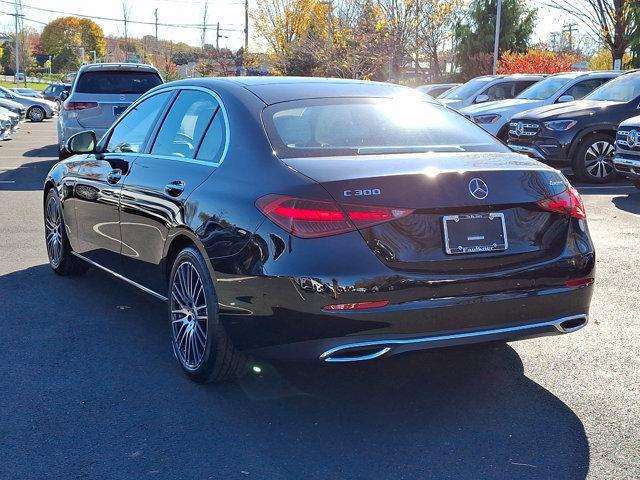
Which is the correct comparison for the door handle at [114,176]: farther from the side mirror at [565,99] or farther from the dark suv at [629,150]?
the side mirror at [565,99]

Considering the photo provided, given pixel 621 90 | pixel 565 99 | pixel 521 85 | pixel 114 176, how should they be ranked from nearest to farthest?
pixel 114 176, pixel 621 90, pixel 565 99, pixel 521 85

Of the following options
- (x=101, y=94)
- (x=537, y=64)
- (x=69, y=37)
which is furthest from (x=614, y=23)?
(x=69, y=37)

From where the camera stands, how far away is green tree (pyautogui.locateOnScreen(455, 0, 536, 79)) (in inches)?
1533

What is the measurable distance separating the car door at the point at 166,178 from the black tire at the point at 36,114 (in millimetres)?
33643

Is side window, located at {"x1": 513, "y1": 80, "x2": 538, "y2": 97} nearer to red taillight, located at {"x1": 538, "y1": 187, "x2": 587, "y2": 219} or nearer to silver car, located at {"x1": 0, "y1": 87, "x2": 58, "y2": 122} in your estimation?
red taillight, located at {"x1": 538, "y1": 187, "x2": 587, "y2": 219}

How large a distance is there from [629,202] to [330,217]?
27.6ft

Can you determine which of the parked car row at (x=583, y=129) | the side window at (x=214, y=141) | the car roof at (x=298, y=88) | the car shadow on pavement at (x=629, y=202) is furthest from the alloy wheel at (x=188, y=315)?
the parked car row at (x=583, y=129)

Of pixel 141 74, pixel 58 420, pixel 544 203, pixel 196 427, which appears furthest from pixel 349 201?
pixel 141 74

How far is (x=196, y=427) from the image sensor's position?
3.90m

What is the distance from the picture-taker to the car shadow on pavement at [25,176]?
42.5 feet

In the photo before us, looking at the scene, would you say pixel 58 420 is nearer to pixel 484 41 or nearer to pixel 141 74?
pixel 141 74

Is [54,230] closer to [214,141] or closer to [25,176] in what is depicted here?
[214,141]

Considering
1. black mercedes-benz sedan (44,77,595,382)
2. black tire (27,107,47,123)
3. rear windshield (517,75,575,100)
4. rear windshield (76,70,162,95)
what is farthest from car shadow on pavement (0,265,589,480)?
black tire (27,107,47,123)

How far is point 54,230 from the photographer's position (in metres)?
6.98
